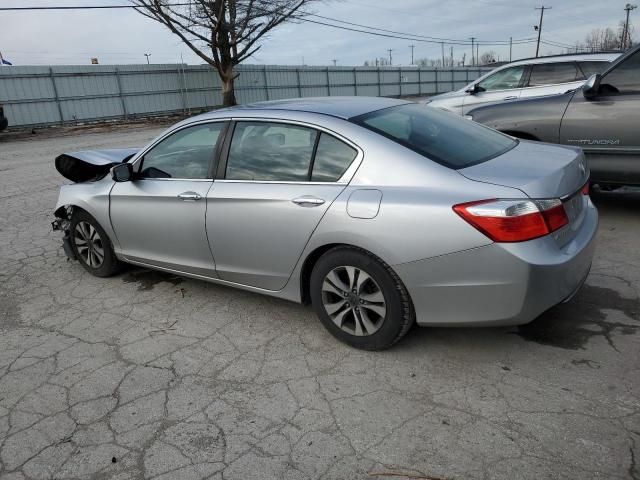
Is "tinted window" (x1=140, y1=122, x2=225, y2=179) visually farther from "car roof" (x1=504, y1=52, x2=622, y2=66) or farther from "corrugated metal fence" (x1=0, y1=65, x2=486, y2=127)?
"corrugated metal fence" (x1=0, y1=65, x2=486, y2=127)

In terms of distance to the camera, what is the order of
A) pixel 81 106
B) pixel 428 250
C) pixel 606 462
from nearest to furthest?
pixel 606 462, pixel 428 250, pixel 81 106

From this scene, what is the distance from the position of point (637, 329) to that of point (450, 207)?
1590 mm

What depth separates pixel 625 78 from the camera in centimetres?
516

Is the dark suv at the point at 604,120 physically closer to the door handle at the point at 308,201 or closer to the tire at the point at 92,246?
the door handle at the point at 308,201

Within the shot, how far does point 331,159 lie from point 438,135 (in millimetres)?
738

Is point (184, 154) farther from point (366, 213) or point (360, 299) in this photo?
point (360, 299)

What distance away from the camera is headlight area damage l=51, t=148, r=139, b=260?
15.8ft

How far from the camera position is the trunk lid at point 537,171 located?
9.16 ft

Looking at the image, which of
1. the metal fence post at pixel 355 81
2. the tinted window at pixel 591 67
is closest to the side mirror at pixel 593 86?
the tinted window at pixel 591 67

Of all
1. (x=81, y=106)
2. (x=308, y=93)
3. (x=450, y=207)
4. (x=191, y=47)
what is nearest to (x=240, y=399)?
(x=450, y=207)

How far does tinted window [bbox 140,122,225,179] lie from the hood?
2.61ft

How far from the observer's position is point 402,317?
3004mm

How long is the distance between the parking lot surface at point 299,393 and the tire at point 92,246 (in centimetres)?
42

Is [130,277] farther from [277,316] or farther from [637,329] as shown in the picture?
[637,329]
